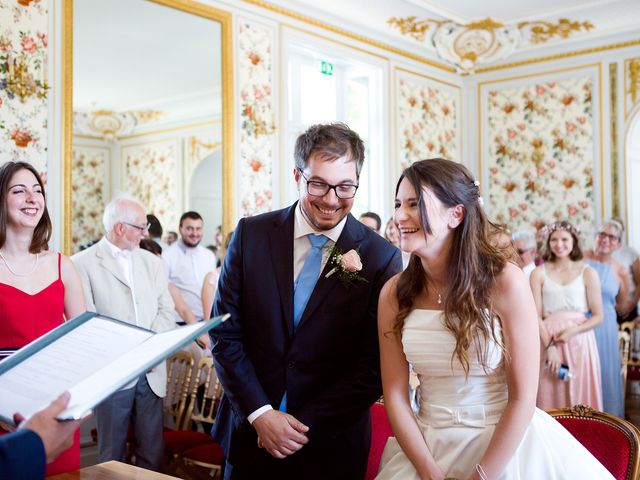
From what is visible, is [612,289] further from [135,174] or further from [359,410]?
[359,410]

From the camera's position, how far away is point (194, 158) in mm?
5691

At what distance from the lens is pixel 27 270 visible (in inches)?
97.8

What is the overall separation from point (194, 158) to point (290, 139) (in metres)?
1.26

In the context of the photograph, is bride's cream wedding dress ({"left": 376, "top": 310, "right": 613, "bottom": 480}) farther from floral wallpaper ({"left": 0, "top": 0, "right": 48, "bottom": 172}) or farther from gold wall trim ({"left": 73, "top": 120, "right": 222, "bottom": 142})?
gold wall trim ({"left": 73, "top": 120, "right": 222, "bottom": 142})

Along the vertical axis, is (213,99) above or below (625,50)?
below

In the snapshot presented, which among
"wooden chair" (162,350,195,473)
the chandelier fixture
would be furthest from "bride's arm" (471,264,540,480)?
the chandelier fixture

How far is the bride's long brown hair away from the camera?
6.11 ft

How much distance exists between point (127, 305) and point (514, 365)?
2.39 meters

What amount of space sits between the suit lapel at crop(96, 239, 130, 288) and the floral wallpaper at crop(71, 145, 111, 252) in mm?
1115

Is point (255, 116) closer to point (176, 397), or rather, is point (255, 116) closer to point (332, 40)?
point (332, 40)

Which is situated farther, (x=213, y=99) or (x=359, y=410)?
(x=213, y=99)

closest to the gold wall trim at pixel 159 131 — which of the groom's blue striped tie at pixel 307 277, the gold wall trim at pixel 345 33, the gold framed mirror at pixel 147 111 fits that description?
the gold framed mirror at pixel 147 111

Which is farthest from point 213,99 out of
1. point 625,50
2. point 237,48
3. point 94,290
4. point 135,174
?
point 625,50

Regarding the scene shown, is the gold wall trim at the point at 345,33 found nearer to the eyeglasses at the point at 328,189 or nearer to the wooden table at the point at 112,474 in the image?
the eyeglasses at the point at 328,189
